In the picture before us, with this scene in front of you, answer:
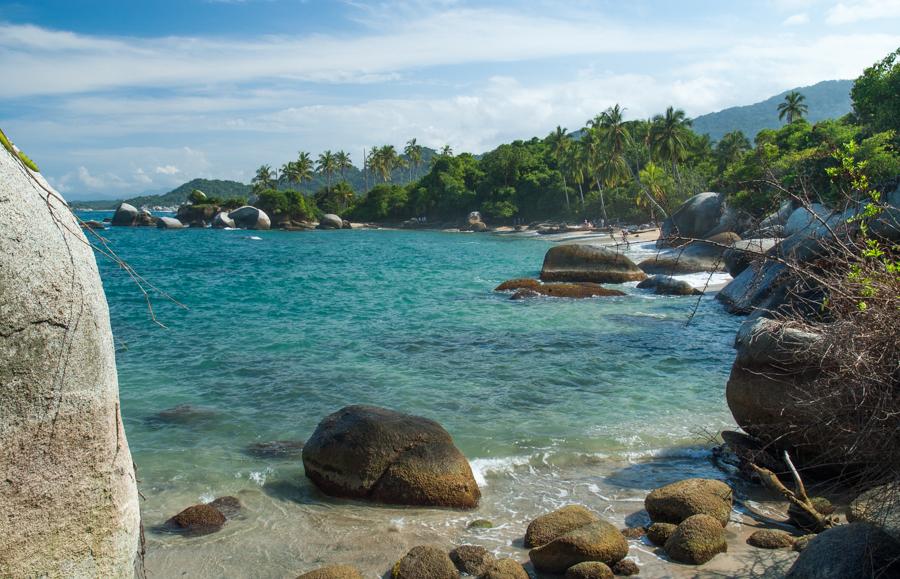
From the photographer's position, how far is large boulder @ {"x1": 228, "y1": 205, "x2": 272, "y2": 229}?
91.8 meters

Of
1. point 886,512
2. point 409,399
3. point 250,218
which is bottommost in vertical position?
→ point 409,399

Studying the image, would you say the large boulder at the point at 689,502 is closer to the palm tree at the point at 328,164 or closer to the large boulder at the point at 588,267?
the large boulder at the point at 588,267

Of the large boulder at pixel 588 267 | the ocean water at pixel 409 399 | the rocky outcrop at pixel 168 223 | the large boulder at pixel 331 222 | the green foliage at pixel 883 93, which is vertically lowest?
the ocean water at pixel 409 399

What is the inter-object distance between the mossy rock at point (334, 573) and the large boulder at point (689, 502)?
3.62m

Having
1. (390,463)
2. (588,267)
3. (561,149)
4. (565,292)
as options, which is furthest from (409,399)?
(561,149)

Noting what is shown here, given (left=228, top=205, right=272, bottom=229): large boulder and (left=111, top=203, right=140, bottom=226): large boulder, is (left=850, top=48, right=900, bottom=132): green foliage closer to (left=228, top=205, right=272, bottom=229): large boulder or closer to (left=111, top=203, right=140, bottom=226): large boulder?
(left=228, top=205, right=272, bottom=229): large boulder

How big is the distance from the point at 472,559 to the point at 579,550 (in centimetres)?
110

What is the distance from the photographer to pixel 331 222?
96.0 metres

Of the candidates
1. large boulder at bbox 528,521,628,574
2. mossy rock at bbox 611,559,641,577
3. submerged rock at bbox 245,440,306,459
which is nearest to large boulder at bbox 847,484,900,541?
mossy rock at bbox 611,559,641,577

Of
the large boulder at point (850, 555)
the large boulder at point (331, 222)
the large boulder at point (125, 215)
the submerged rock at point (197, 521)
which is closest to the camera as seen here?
the large boulder at point (850, 555)

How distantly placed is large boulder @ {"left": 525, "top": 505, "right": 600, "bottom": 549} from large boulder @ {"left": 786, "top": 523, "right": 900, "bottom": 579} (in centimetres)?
252

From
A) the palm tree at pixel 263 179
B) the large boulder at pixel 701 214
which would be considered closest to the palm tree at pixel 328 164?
the palm tree at pixel 263 179

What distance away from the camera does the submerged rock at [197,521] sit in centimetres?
837

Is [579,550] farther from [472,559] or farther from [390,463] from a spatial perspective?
[390,463]
